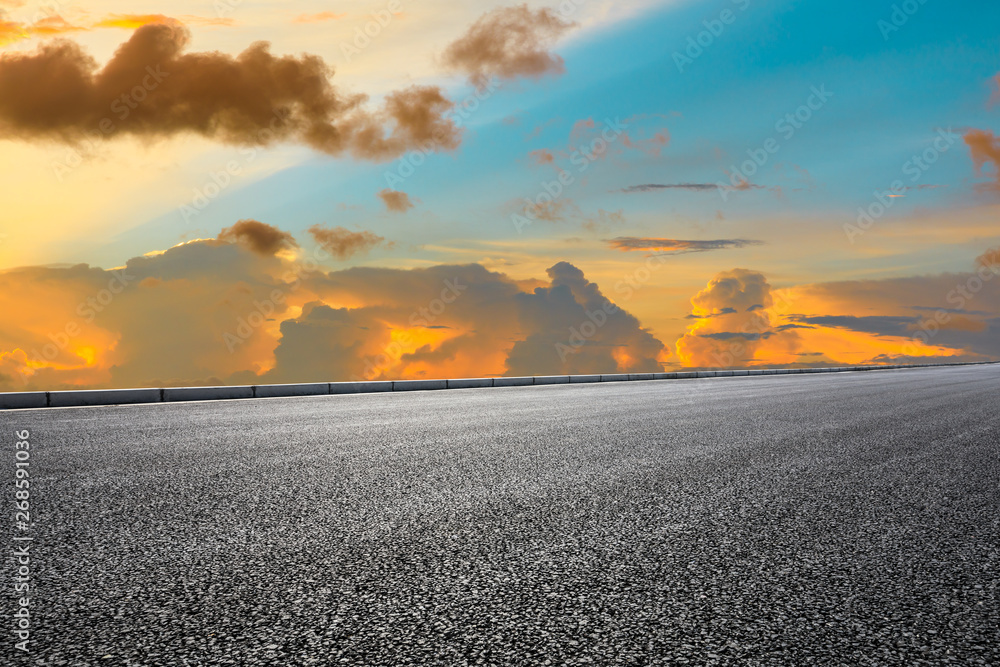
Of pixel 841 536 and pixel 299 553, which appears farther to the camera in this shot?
pixel 841 536

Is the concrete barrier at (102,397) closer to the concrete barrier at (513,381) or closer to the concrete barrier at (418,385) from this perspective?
the concrete barrier at (418,385)

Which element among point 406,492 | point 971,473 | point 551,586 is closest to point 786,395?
point 971,473

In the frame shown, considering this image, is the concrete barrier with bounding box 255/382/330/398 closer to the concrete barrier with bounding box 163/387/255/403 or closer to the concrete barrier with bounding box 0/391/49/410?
the concrete barrier with bounding box 163/387/255/403

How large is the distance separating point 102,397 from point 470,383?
37.9ft

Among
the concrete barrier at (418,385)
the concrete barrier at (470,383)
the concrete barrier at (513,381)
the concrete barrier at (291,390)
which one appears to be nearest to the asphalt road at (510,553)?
the concrete barrier at (291,390)

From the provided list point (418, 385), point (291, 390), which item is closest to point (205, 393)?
point (291, 390)

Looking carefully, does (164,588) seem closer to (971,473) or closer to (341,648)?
(341,648)

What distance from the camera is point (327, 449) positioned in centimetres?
870

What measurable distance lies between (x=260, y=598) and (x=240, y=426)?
8.51 meters

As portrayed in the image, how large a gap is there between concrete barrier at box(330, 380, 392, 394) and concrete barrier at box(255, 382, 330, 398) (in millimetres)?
263

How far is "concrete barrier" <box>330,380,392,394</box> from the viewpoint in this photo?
2134 cm

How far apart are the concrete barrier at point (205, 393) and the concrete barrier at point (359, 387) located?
8.54 feet

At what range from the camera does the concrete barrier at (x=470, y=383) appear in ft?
80.5

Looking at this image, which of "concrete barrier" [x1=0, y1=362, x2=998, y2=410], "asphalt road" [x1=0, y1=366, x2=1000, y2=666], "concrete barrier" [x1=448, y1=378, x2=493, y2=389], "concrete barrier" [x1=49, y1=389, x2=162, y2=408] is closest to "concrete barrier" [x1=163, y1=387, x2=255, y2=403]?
"concrete barrier" [x1=0, y1=362, x2=998, y2=410]
